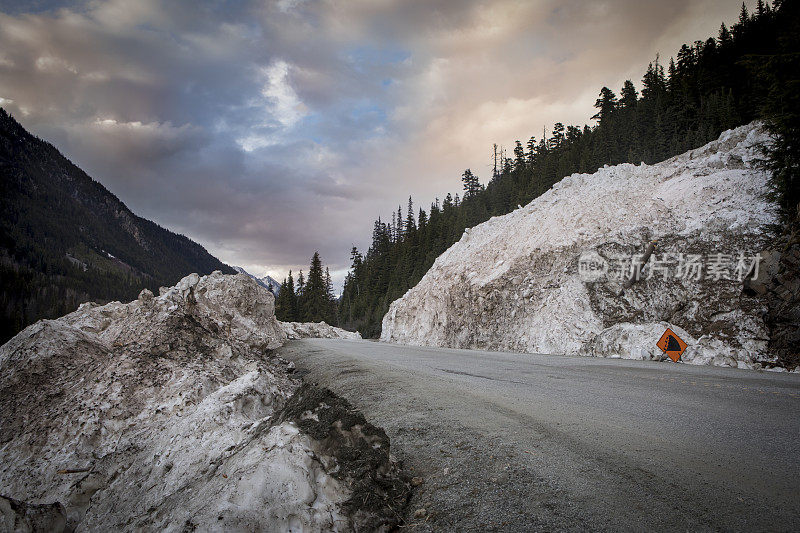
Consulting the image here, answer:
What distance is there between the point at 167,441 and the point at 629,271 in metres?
20.8

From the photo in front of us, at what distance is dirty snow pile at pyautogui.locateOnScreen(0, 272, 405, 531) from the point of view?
240 centimetres

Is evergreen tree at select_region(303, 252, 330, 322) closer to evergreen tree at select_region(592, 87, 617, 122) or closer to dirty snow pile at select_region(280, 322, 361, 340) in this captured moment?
dirty snow pile at select_region(280, 322, 361, 340)

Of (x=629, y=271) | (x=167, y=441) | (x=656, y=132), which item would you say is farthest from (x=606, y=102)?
(x=167, y=441)

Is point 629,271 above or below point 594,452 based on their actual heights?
above

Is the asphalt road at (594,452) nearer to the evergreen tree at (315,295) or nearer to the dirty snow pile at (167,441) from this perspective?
the dirty snow pile at (167,441)

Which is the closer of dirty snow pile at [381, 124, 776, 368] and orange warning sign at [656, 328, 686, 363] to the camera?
orange warning sign at [656, 328, 686, 363]

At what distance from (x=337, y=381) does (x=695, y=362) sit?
1240 centimetres

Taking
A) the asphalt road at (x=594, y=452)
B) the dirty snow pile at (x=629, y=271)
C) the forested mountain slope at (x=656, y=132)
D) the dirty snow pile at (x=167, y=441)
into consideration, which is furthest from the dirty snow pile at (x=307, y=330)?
the forested mountain slope at (x=656, y=132)

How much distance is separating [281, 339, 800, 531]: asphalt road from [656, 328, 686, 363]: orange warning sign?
4.62m

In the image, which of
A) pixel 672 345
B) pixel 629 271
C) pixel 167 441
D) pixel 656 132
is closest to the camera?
pixel 167 441

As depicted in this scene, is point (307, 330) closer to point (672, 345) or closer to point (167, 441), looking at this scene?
point (672, 345)

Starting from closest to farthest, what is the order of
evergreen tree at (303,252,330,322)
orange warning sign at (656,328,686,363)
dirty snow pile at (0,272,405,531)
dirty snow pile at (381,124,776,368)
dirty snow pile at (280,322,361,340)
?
dirty snow pile at (0,272,405,531) → orange warning sign at (656,328,686,363) → dirty snow pile at (381,124,776,368) → dirty snow pile at (280,322,361,340) → evergreen tree at (303,252,330,322)

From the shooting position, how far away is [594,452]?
3424mm

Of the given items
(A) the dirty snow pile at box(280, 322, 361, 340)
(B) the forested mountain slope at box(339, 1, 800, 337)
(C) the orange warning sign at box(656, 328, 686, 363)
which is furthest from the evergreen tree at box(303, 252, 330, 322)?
(C) the orange warning sign at box(656, 328, 686, 363)
